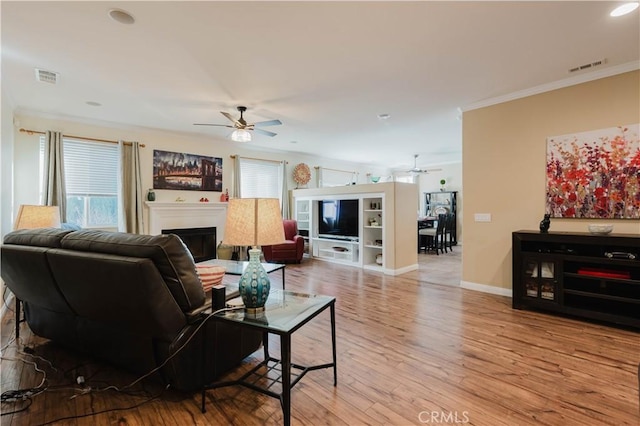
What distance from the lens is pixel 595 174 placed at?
3.33 m

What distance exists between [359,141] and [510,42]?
14.0 feet

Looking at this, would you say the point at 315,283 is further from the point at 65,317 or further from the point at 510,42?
the point at 510,42

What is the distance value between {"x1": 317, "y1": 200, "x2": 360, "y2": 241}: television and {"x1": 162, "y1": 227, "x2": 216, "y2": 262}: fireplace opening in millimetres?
2368

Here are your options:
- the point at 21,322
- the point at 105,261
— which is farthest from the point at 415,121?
the point at 21,322

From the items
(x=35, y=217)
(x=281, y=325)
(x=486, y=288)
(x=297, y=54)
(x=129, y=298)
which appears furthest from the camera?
(x=486, y=288)

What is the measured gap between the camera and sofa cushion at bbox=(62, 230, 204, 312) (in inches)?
65.9

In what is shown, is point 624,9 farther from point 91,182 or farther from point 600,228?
point 91,182

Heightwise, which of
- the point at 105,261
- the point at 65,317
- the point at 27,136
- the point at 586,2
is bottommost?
the point at 65,317

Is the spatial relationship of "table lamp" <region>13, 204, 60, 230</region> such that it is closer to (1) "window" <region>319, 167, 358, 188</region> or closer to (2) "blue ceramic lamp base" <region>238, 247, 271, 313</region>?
(2) "blue ceramic lamp base" <region>238, 247, 271, 313</region>

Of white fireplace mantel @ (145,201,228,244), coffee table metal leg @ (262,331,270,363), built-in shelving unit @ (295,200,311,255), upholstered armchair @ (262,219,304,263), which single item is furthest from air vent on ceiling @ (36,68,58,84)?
built-in shelving unit @ (295,200,311,255)

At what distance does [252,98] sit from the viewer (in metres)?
4.05

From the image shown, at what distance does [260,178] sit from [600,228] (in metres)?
6.22

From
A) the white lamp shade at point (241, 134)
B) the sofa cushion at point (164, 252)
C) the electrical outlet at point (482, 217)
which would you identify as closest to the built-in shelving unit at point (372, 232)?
the electrical outlet at point (482, 217)

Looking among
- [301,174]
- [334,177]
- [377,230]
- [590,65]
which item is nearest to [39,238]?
[377,230]
